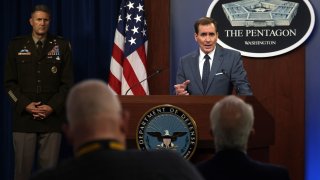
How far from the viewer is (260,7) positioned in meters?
5.91

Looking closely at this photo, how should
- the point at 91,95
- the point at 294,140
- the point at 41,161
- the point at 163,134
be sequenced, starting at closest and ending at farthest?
1. the point at 91,95
2. the point at 163,134
3. the point at 41,161
4. the point at 294,140

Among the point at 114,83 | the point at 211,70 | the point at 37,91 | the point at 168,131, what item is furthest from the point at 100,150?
the point at 114,83

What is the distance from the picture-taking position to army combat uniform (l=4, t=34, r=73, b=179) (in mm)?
5234

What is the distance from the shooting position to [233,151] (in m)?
2.35

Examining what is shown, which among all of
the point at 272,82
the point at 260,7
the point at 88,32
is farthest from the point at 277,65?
the point at 88,32

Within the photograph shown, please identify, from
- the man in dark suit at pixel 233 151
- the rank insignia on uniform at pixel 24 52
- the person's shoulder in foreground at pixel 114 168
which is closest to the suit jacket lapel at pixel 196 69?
the rank insignia on uniform at pixel 24 52

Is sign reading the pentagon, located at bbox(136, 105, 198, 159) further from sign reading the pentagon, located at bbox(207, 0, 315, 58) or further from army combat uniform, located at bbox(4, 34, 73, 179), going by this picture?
sign reading the pentagon, located at bbox(207, 0, 315, 58)

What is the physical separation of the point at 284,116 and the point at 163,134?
2.47 m

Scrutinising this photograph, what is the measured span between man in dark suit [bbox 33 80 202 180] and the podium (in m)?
Answer: 2.14

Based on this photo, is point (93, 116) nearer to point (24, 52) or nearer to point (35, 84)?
point (35, 84)

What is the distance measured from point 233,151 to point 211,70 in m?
2.18

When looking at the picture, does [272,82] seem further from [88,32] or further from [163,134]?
[163,134]

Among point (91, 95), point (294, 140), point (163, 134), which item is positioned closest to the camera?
point (91, 95)

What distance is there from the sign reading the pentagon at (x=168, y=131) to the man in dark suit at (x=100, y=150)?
209 cm
